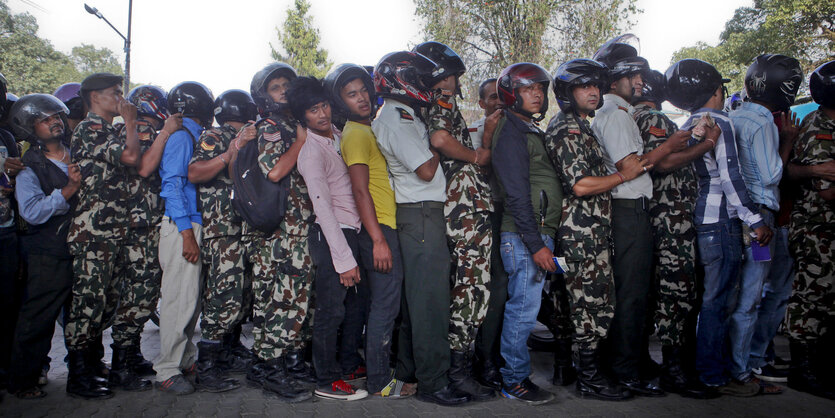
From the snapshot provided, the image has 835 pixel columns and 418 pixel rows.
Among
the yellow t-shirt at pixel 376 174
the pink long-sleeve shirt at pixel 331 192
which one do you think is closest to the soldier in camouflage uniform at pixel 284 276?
the pink long-sleeve shirt at pixel 331 192

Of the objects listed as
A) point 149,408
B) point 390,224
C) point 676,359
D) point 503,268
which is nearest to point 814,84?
point 676,359

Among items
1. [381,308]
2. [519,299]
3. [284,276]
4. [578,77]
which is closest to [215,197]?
[284,276]

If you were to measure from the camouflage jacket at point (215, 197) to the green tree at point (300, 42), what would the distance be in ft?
96.1

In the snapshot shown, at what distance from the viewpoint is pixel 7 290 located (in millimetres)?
3859

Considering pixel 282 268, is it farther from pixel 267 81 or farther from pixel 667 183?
pixel 667 183

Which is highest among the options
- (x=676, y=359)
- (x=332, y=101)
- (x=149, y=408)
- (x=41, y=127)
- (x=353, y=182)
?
(x=332, y=101)

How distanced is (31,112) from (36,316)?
1498 millimetres

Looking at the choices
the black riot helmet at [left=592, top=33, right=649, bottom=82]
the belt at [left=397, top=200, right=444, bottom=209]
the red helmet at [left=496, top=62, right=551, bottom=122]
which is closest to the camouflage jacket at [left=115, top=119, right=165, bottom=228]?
the belt at [left=397, top=200, right=444, bottom=209]

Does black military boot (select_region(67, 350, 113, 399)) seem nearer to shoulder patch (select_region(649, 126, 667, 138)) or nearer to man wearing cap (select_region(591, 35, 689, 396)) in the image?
man wearing cap (select_region(591, 35, 689, 396))

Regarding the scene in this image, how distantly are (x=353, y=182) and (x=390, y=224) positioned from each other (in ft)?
1.30

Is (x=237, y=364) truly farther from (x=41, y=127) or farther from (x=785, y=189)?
(x=785, y=189)

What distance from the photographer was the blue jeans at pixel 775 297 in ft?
13.5

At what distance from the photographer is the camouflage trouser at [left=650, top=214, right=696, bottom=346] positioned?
3699 millimetres

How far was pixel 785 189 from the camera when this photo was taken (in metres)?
4.23
